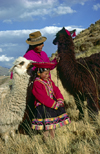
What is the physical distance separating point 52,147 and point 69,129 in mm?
657

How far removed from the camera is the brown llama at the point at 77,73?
2842 mm

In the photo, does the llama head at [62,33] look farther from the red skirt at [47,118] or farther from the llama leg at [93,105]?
the red skirt at [47,118]

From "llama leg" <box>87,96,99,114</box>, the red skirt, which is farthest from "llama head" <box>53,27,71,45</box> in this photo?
the red skirt

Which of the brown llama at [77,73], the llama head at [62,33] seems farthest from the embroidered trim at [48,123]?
the llama head at [62,33]

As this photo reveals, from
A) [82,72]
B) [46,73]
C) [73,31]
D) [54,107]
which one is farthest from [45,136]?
[73,31]

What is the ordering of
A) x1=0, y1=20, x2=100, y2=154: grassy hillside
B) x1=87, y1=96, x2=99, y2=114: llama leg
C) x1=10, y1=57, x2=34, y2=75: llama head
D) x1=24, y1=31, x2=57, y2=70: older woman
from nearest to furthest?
x1=0, y1=20, x2=100, y2=154: grassy hillside → x1=10, y1=57, x2=34, y2=75: llama head → x1=24, y1=31, x2=57, y2=70: older woman → x1=87, y1=96, x2=99, y2=114: llama leg

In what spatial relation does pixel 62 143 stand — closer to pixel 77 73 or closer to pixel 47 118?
pixel 47 118

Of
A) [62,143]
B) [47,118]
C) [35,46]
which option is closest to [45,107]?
[47,118]

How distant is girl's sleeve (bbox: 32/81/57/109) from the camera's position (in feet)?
6.80

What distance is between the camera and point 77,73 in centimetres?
291

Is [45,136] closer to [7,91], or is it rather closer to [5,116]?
[5,116]

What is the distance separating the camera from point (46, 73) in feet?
7.28

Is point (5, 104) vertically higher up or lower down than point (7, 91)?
lower down

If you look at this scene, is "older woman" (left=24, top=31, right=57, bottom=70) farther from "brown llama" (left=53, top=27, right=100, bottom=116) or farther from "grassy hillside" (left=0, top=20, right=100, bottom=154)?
"grassy hillside" (left=0, top=20, right=100, bottom=154)
